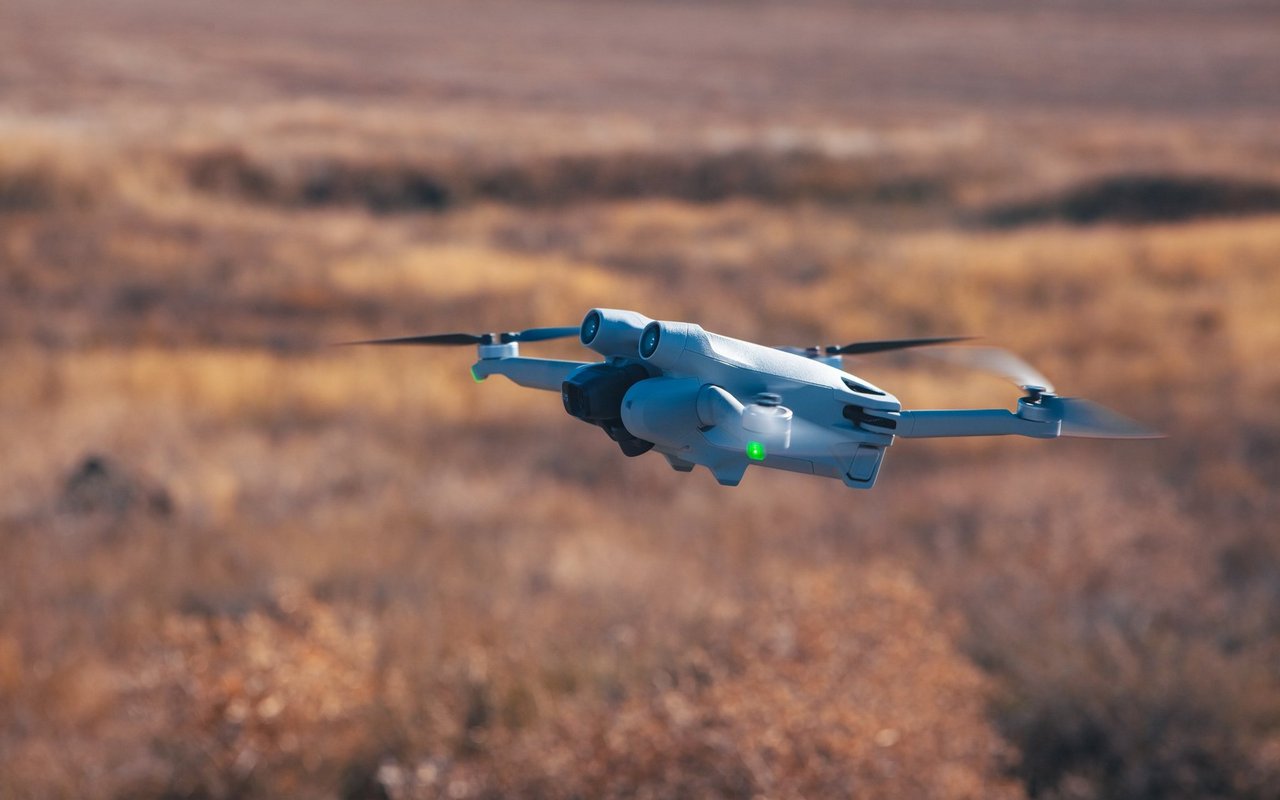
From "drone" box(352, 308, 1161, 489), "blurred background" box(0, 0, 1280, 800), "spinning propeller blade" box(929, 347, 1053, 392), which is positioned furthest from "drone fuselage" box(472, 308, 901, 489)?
"blurred background" box(0, 0, 1280, 800)

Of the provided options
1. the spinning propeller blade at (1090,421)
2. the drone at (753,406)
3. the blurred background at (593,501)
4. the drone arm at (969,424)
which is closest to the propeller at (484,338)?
the drone at (753,406)

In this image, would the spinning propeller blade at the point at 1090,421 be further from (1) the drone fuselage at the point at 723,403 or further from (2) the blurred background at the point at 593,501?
(2) the blurred background at the point at 593,501

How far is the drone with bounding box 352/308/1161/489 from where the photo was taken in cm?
193

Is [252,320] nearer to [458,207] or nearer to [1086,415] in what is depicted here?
[458,207]

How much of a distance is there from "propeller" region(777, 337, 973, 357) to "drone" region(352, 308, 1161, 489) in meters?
0.14

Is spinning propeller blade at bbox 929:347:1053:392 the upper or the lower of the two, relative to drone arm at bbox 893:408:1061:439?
upper

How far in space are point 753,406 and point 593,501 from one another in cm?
2957

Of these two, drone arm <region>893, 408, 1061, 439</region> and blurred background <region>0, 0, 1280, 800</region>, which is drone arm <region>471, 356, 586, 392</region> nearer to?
drone arm <region>893, 408, 1061, 439</region>

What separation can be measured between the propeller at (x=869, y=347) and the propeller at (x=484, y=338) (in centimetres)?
48

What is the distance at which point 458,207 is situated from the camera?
4772 centimetres

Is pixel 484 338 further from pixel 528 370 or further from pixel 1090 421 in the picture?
pixel 1090 421

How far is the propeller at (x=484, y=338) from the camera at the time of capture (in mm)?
2348

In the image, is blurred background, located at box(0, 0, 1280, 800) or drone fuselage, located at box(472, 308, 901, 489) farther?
blurred background, located at box(0, 0, 1280, 800)

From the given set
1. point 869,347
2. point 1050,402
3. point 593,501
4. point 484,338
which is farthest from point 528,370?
→ point 593,501
